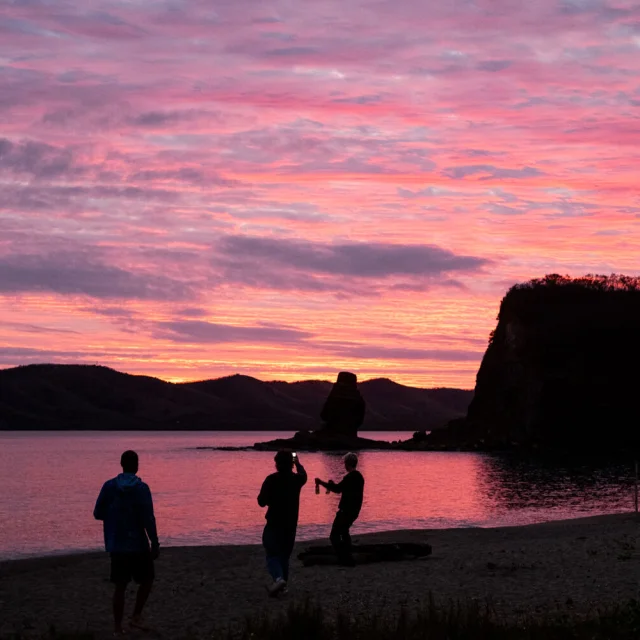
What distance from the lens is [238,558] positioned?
2748 cm

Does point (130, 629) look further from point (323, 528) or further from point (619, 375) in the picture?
point (619, 375)

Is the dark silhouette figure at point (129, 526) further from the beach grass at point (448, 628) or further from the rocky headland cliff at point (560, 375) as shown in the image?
the rocky headland cliff at point (560, 375)

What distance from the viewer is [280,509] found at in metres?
16.9

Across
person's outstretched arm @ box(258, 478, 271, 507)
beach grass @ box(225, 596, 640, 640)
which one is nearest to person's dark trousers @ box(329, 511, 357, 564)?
person's outstretched arm @ box(258, 478, 271, 507)

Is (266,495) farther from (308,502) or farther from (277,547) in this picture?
(308,502)

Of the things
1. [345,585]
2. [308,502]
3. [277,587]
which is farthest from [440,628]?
[308,502]

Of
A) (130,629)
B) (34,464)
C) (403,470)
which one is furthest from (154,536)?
(34,464)

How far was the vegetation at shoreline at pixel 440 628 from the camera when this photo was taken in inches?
485

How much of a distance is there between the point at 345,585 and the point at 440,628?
6.00 m

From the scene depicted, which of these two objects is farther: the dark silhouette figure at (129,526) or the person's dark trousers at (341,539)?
the person's dark trousers at (341,539)

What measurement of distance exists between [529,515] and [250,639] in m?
38.9

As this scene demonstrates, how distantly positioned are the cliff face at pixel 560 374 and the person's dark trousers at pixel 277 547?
134 m

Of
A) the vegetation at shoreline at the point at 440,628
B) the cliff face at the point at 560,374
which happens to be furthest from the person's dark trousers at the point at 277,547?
the cliff face at the point at 560,374

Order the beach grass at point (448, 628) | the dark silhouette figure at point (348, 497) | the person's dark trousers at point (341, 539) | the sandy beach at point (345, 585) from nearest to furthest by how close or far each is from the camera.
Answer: the beach grass at point (448, 628)
the sandy beach at point (345, 585)
the dark silhouette figure at point (348, 497)
the person's dark trousers at point (341, 539)
